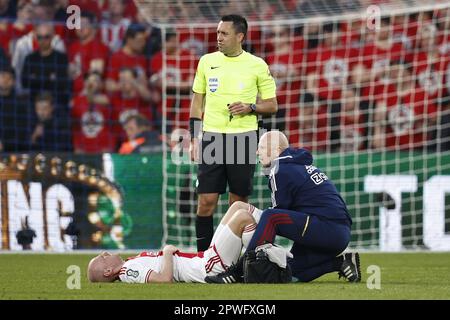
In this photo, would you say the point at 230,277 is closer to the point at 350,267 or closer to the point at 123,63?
the point at 350,267

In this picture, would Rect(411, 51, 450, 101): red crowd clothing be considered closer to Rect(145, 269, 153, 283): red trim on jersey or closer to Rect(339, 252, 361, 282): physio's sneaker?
Rect(339, 252, 361, 282): physio's sneaker

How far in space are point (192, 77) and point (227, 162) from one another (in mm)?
5657

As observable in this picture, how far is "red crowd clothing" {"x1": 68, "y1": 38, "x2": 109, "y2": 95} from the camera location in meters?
16.2

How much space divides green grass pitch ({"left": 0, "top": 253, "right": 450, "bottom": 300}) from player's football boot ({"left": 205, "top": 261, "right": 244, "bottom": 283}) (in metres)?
0.21

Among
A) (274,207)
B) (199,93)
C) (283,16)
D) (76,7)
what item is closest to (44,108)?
(76,7)

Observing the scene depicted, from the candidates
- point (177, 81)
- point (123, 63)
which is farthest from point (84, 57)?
point (177, 81)

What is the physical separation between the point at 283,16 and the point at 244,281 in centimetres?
728

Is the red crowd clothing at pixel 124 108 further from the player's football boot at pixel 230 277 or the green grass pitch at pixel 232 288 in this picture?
the player's football boot at pixel 230 277

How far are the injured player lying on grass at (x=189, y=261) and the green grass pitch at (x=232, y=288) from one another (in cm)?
17

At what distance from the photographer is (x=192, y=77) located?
15.9 metres

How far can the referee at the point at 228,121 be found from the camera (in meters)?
10.3

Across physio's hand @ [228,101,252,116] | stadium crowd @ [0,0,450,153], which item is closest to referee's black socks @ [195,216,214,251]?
physio's hand @ [228,101,252,116]

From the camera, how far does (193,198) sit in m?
14.3

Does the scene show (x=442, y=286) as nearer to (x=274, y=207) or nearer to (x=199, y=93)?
(x=274, y=207)
